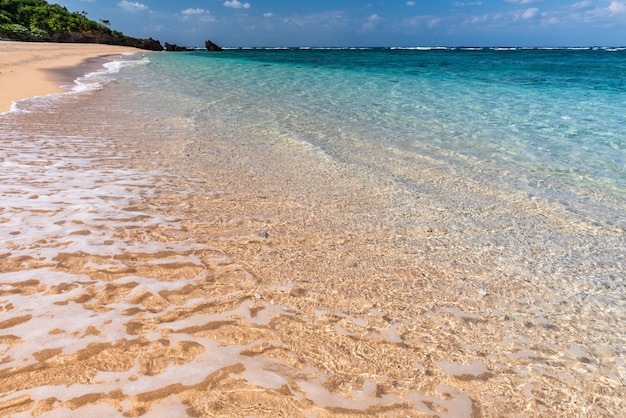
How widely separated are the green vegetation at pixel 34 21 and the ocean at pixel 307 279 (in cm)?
5638

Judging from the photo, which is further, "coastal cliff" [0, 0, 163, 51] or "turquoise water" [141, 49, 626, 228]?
"coastal cliff" [0, 0, 163, 51]

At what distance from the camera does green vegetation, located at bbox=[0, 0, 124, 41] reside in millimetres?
49188

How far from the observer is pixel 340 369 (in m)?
2.26

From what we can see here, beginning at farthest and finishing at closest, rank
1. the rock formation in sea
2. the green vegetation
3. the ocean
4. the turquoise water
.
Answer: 1. the rock formation in sea
2. the green vegetation
3. the turquoise water
4. the ocean

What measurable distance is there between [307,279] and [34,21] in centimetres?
7305

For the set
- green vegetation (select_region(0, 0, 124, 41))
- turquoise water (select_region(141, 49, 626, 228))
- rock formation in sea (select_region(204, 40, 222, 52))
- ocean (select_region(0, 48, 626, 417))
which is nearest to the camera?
ocean (select_region(0, 48, 626, 417))

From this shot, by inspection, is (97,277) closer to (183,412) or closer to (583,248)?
(183,412)

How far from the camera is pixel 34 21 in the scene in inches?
2239

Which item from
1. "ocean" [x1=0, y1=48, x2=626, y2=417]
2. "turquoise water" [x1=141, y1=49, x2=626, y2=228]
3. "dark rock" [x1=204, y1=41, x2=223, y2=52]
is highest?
"dark rock" [x1=204, y1=41, x2=223, y2=52]

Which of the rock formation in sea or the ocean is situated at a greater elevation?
the rock formation in sea

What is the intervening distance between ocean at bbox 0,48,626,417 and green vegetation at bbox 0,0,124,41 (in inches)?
2220

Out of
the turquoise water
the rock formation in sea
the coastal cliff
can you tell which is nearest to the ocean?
the turquoise water

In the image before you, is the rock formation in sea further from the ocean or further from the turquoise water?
the ocean

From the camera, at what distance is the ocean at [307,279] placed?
2.11 metres
